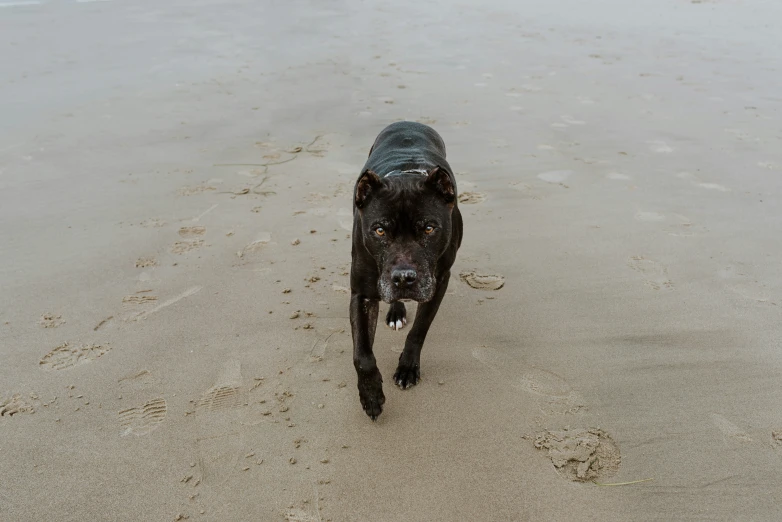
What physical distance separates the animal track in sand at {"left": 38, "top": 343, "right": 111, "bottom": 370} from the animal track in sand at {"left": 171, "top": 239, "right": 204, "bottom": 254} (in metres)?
1.38

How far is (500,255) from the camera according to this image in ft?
17.5

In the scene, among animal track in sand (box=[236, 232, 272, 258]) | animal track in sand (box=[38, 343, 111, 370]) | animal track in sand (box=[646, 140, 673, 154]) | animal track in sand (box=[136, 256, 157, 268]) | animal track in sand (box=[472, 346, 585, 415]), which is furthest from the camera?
animal track in sand (box=[646, 140, 673, 154])

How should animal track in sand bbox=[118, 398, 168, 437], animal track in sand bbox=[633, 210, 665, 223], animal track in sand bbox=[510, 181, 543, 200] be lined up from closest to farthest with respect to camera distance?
1. animal track in sand bbox=[118, 398, 168, 437]
2. animal track in sand bbox=[633, 210, 665, 223]
3. animal track in sand bbox=[510, 181, 543, 200]

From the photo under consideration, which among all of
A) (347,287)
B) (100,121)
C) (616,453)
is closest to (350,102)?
(100,121)

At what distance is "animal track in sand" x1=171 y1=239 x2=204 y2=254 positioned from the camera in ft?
17.4

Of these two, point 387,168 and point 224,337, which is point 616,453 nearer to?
point 387,168

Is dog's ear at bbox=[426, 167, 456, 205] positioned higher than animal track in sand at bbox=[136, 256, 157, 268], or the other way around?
dog's ear at bbox=[426, 167, 456, 205]

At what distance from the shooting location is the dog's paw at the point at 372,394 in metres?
3.47

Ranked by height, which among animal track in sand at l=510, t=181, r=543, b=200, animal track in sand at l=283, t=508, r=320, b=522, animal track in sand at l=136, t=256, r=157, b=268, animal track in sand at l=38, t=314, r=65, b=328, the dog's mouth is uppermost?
the dog's mouth

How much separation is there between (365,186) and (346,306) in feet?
4.08

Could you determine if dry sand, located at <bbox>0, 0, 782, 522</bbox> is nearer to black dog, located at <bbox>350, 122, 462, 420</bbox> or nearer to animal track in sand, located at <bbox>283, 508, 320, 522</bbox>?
animal track in sand, located at <bbox>283, 508, 320, 522</bbox>

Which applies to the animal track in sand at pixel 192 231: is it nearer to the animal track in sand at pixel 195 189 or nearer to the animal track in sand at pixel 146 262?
the animal track in sand at pixel 146 262

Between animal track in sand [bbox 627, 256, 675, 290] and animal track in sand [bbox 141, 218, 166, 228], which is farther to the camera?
animal track in sand [bbox 141, 218, 166, 228]

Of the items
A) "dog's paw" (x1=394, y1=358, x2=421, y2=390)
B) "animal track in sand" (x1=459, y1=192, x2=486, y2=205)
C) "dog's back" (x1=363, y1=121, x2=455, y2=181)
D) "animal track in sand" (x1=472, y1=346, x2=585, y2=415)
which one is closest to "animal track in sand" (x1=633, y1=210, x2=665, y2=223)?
"animal track in sand" (x1=459, y1=192, x2=486, y2=205)
